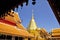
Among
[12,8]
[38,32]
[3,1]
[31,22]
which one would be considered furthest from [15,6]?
[31,22]

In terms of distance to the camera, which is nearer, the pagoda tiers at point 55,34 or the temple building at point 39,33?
the pagoda tiers at point 55,34

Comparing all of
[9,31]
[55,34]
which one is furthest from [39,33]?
[9,31]

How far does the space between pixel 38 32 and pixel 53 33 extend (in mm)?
9590

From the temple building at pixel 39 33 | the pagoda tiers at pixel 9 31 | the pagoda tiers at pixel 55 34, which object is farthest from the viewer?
the temple building at pixel 39 33

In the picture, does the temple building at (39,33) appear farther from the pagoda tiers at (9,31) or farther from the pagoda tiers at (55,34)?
the pagoda tiers at (9,31)

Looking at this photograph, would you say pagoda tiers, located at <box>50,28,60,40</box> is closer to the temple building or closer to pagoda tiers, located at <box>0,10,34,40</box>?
pagoda tiers, located at <box>0,10,34,40</box>

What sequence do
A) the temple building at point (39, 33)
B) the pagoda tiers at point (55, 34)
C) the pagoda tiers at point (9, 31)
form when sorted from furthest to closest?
the temple building at point (39, 33), the pagoda tiers at point (55, 34), the pagoda tiers at point (9, 31)

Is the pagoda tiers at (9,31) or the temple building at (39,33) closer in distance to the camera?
the pagoda tiers at (9,31)

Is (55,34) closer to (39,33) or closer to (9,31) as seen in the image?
(9,31)

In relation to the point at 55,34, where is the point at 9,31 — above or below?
above

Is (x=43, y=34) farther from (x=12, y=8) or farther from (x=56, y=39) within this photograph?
(x=12, y=8)

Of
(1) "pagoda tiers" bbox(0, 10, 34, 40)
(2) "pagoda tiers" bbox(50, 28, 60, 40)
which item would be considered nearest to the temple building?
(2) "pagoda tiers" bbox(50, 28, 60, 40)

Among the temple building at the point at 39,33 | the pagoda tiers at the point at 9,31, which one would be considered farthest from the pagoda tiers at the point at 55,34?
the temple building at the point at 39,33

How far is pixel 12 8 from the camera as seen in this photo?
340 cm
